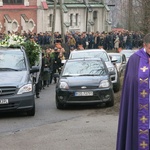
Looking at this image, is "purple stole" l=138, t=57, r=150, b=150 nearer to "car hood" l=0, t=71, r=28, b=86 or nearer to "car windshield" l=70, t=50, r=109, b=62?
"car hood" l=0, t=71, r=28, b=86

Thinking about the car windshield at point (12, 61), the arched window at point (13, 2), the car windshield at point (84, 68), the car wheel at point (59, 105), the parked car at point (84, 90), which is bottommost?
the car wheel at point (59, 105)

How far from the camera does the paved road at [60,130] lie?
926cm

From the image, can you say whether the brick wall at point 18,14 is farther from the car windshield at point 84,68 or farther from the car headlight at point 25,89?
the car headlight at point 25,89

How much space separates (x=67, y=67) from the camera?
15.5m

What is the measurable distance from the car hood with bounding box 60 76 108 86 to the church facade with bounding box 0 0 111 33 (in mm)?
40447

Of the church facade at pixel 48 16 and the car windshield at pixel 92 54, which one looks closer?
the car windshield at pixel 92 54

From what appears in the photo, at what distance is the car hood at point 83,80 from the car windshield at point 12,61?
1.34 m

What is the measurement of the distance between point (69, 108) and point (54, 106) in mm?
659

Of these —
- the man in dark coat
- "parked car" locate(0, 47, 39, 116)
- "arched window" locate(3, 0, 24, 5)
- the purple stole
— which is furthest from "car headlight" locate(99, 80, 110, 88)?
"arched window" locate(3, 0, 24, 5)

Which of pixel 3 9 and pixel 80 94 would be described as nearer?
pixel 80 94

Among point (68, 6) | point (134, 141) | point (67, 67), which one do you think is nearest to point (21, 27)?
point (68, 6)

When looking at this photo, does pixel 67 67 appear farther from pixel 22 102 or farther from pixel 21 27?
pixel 21 27

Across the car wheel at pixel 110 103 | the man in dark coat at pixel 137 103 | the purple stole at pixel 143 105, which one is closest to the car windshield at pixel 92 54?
the car wheel at pixel 110 103

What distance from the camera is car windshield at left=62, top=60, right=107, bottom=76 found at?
14906mm
